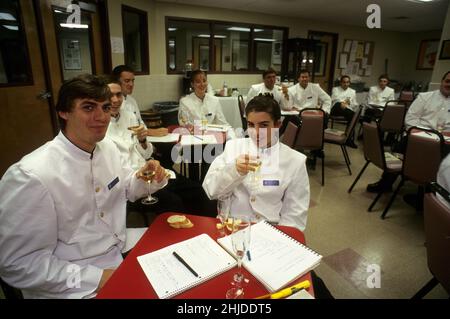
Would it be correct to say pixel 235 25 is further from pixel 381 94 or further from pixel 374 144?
pixel 374 144

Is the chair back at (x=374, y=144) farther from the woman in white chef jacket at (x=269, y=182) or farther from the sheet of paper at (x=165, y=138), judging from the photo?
the sheet of paper at (x=165, y=138)

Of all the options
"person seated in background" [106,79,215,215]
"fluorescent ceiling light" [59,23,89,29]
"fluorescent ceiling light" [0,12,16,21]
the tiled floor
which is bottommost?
the tiled floor

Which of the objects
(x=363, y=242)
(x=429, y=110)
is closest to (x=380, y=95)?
(x=429, y=110)

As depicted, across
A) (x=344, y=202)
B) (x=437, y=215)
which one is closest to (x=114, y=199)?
(x=437, y=215)

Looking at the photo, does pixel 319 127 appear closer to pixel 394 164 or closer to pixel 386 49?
pixel 394 164

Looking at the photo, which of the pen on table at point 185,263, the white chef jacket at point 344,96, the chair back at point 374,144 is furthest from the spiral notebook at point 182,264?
the white chef jacket at point 344,96

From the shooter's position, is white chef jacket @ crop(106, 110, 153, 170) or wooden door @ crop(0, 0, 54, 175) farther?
wooden door @ crop(0, 0, 54, 175)

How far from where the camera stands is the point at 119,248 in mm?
1344

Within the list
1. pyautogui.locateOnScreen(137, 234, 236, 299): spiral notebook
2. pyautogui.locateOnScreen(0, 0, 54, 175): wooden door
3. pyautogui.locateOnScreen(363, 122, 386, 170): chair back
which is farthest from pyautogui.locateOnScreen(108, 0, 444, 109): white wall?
pyautogui.locateOnScreen(137, 234, 236, 299): spiral notebook

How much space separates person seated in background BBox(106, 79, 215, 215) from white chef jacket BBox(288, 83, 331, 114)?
3.30 m

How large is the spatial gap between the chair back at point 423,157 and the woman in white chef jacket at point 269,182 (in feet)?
5.13

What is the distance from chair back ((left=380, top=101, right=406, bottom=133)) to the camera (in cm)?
473

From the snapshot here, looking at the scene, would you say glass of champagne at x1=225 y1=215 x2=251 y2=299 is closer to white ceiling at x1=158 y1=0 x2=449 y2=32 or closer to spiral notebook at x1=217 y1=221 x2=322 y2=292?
spiral notebook at x1=217 y1=221 x2=322 y2=292
